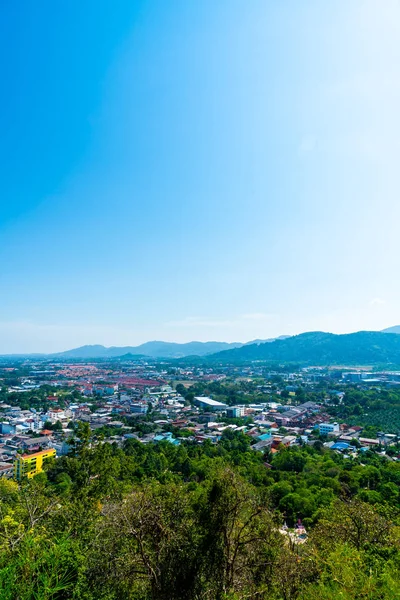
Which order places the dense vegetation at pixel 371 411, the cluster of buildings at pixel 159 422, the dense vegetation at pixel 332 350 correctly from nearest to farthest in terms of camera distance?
the cluster of buildings at pixel 159 422 → the dense vegetation at pixel 371 411 → the dense vegetation at pixel 332 350

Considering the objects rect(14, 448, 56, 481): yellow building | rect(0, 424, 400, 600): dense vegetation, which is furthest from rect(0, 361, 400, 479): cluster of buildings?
rect(0, 424, 400, 600): dense vegetation

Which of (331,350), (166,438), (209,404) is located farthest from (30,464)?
(331,350)

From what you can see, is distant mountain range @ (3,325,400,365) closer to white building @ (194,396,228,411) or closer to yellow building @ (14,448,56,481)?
white building @ (194,396,228,411)

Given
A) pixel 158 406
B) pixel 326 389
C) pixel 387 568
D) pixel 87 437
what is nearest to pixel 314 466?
pixel 87 437

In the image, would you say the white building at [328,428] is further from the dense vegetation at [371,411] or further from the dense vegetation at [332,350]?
the dense vegetation at [332,350]

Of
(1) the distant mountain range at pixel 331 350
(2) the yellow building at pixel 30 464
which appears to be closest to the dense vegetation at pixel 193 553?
(2) the yellow building at pixel 30 464

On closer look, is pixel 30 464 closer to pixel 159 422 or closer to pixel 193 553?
pixel 159 422

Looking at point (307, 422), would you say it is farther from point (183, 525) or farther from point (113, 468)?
point (183, 525)
